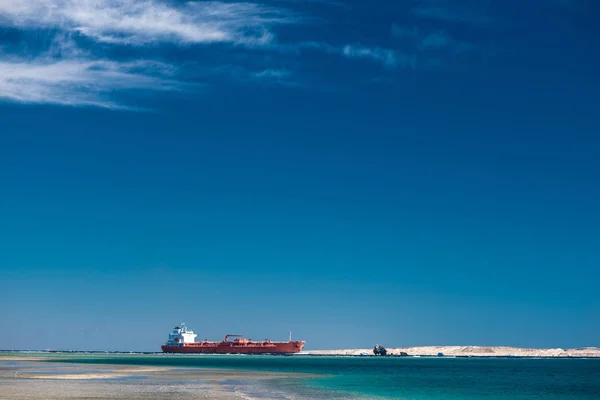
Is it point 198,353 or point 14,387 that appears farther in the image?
point 198,353

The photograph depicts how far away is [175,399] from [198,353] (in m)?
171

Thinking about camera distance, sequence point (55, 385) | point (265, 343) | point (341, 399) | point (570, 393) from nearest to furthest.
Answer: point (341, 399), point (55, 385), point (570, 393), point (265, 343)

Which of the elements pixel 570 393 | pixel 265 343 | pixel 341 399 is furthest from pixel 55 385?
pixel 265 343

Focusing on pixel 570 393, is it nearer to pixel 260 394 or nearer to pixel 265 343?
pixel 260 394

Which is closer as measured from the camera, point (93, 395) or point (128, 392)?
point (93, 395)

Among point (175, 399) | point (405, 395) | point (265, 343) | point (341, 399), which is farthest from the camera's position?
point (265, 343)

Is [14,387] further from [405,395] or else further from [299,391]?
[405,395]

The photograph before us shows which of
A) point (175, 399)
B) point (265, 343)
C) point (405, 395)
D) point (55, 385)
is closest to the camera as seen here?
point (175, 399)

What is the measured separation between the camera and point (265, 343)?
18988 cm

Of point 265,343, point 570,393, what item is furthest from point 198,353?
point 570,393

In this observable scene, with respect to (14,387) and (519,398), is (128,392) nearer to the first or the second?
(14,387)

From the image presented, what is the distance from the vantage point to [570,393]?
1935 inches

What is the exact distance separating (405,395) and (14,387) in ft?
82.5

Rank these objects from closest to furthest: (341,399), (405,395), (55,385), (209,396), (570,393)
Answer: (209,396) → (341,399) → (55,385) → (405,395) → (570,393)
